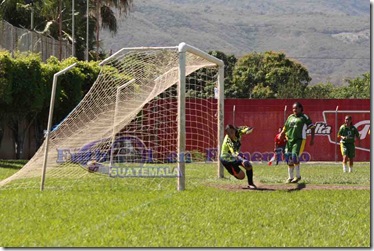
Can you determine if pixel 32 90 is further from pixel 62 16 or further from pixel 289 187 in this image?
pixel 62 16

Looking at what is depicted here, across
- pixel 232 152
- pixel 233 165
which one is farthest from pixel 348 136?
pixel 232 152

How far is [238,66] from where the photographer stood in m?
98.4

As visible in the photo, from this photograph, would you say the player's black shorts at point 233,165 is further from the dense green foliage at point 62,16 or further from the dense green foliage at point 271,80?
the dense green foliage at point 271,80

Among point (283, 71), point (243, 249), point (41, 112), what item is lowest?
point (243, 249)

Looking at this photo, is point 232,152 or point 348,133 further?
point 348,133

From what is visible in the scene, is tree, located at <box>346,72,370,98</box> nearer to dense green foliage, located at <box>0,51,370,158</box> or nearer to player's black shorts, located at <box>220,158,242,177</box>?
dense green foliage, located at <box>0,51,370,158</box>

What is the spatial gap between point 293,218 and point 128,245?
3.42m

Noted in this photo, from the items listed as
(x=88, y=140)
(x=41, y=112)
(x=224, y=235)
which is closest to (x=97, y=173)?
(x=88, y=140)

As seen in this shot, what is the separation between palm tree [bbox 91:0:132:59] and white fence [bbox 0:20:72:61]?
8374 mm

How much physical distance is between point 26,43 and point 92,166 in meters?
21.0

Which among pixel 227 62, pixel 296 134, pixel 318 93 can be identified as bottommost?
pixel 296 134

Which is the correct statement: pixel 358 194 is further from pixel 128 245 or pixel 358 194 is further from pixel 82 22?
pixel 82 22

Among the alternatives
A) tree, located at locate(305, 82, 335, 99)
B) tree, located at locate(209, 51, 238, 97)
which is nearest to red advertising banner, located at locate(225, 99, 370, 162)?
tree, located at locate(305, 82, 335, 99)

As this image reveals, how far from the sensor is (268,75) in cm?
9231
